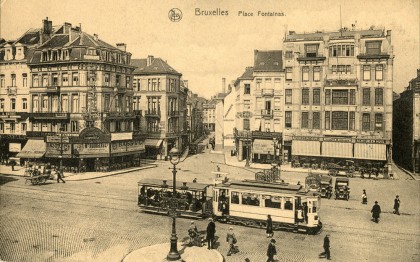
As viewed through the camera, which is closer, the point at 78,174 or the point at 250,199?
the point at 250,199

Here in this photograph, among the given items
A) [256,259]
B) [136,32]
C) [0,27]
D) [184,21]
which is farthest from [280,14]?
[0,27]

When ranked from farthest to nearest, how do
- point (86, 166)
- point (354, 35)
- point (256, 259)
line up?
1. point (354, 35)
2. point (86, 166)
3. point (256, 259)

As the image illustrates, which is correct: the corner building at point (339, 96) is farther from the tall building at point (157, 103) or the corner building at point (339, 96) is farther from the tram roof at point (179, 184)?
the tram roof at point (179, 184)

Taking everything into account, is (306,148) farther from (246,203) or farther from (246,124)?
(246,203)

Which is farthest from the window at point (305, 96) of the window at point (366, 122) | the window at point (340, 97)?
the window at point (366, 122)

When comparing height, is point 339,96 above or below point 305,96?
below

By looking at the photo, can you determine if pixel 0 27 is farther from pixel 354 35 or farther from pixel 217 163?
pixel 354 35

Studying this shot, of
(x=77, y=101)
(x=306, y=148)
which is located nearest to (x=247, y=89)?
(x=306, y=148)
